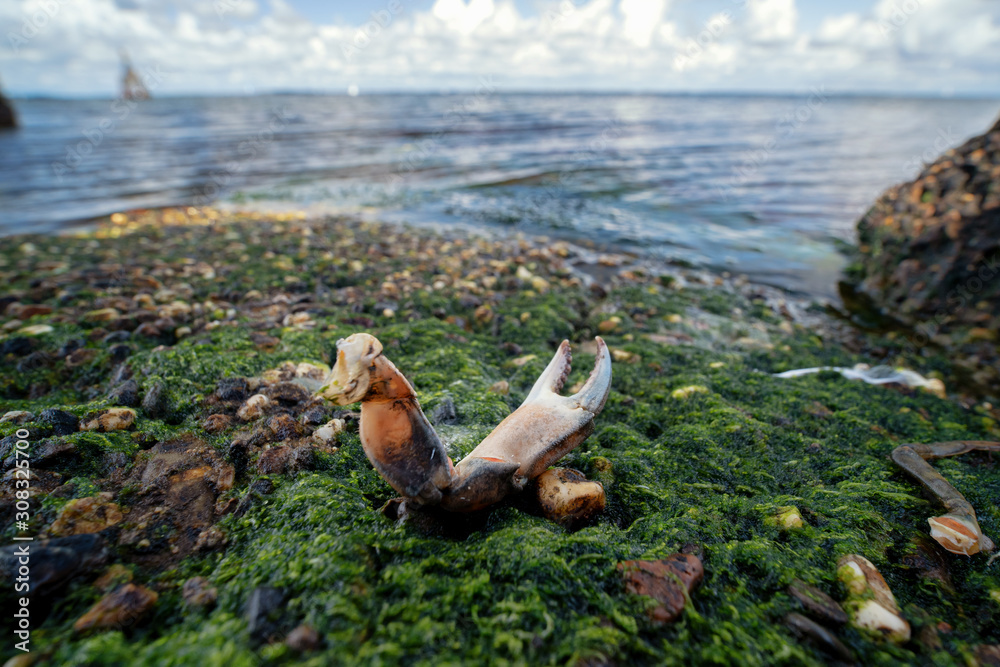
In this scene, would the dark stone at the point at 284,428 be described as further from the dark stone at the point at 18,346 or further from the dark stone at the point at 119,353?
the dark stone at the point at 18,346

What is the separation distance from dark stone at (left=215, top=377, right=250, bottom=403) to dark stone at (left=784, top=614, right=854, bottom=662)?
2.78 metres

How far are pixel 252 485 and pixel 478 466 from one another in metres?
1.06

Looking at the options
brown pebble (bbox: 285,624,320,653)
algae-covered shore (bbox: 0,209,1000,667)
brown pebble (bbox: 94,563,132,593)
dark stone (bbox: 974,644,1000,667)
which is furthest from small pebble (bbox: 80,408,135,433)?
dark stone (bbox: 974,644,1000,667)

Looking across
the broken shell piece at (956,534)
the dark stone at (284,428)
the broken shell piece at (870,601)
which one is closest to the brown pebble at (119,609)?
the dark stone at (284,428)

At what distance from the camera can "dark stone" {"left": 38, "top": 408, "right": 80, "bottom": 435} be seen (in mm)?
2250

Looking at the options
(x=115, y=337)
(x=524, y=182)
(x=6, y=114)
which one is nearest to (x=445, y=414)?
(x=115, y=337)

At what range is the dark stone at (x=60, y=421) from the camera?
2250 millimetres

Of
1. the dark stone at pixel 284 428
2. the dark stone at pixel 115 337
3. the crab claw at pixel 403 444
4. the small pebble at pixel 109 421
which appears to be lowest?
the dark stone at pixel 115 337

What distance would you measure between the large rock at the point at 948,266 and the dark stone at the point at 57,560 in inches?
253

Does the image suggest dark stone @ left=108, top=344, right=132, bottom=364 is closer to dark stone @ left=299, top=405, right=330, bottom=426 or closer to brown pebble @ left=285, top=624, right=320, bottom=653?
dark stone @ left=299, top=405, right=330, bottom=426

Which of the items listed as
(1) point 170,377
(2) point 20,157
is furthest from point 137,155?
(1) point 170,377

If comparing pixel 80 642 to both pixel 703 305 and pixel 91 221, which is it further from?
pixel 91 221

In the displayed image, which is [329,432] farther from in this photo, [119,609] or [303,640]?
[303,640]

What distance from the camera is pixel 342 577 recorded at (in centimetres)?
150
